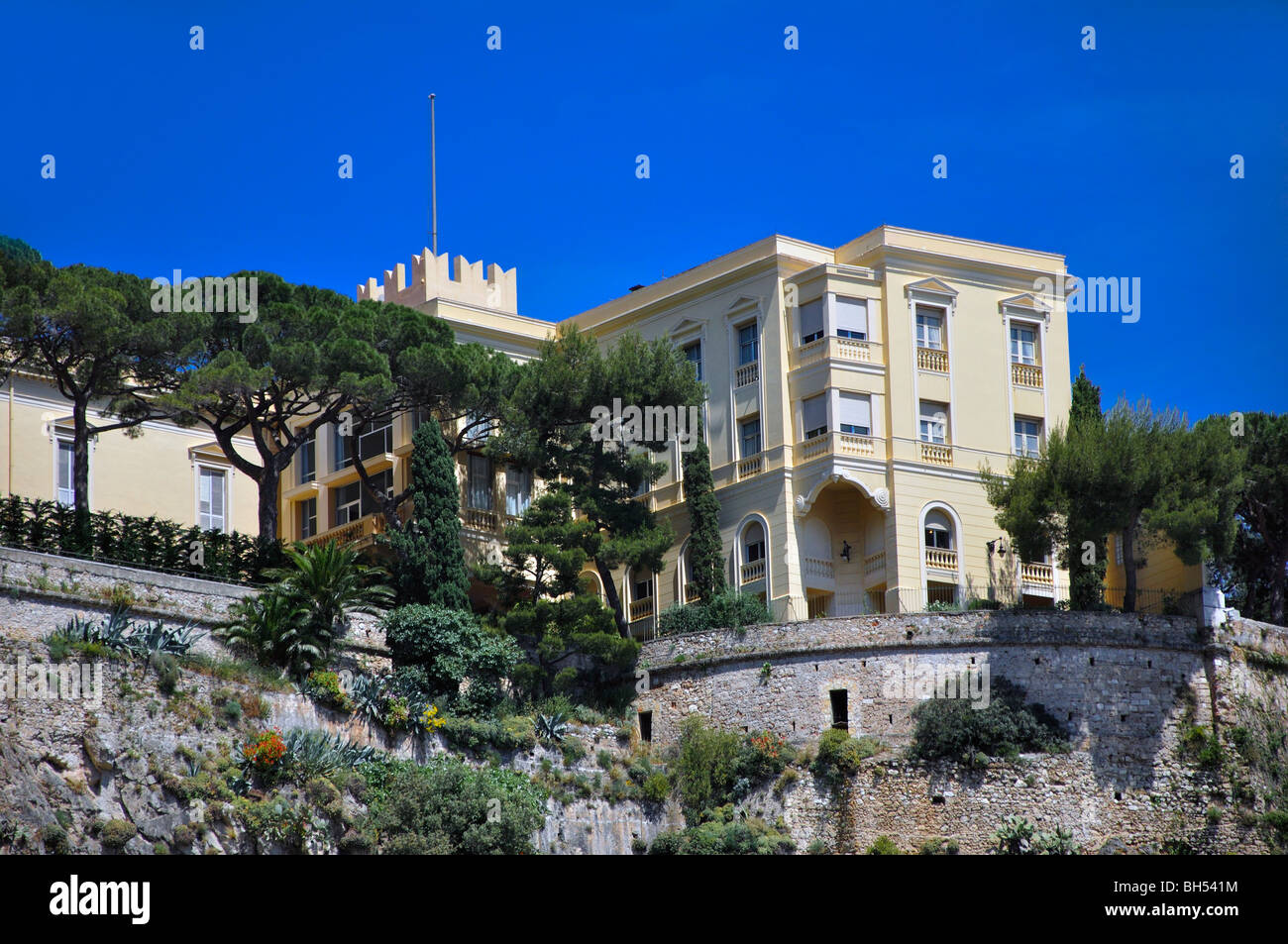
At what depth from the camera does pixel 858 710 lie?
154 ft

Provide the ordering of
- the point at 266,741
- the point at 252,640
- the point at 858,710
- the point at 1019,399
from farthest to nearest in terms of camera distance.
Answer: the point at 1019,399
the point at 858,710
the point at 252,640
the point at 266,741

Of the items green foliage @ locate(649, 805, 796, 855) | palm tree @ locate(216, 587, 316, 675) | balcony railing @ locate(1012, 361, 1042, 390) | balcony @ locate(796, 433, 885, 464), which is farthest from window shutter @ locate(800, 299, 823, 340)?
palm tree @ locate(216, 587, 316, 675)

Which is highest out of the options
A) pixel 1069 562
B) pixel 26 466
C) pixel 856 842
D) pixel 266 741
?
pixel 26 466

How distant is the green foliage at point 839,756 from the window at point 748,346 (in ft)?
44.4

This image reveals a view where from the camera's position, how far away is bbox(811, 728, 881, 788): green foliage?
45469 mm

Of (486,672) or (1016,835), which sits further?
(486,672)

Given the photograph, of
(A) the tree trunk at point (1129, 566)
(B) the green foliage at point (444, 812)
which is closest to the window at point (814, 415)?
(A) the tree trunk at point (1129, 566)

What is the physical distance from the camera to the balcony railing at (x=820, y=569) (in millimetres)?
52219

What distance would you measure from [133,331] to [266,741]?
1379cm

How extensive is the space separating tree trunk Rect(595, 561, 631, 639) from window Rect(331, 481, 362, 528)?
916 cm

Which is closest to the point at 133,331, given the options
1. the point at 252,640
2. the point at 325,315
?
the point at 325,315

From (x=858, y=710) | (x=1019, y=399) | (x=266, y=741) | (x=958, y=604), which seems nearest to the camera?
(x=266, y=741)

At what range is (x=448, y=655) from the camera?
46812 mm
